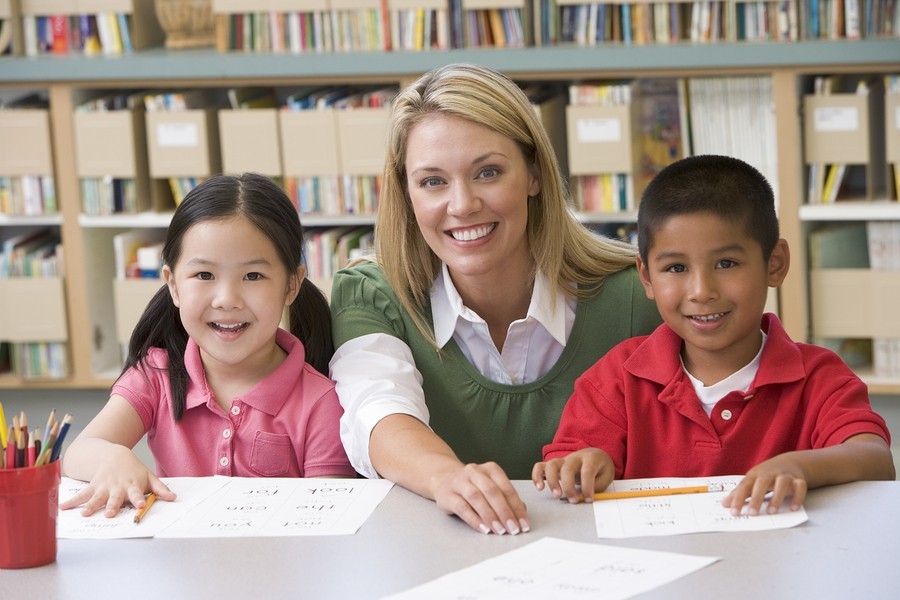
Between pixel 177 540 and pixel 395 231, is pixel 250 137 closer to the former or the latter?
pixel 395 231

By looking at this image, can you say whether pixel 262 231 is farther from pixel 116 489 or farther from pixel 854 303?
pixel 854 303

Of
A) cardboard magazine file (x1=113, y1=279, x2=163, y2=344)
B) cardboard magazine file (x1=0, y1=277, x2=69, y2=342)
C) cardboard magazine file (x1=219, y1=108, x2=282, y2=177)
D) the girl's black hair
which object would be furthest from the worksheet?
cardboard magazine file (x1=0, y1=277, x2=69, y2=342)

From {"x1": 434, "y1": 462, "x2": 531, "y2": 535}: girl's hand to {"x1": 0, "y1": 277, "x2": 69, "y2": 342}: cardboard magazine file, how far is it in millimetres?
2712

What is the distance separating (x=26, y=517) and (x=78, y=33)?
279 cm

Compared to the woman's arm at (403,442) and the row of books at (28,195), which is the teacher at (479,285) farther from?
the row of books at (28,195)

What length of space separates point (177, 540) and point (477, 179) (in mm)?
678

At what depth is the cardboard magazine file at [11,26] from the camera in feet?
12.0

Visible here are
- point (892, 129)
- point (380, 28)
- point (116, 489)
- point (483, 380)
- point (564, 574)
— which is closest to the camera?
point (564, 574)

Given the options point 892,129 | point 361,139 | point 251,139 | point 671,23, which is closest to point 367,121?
point 361,139

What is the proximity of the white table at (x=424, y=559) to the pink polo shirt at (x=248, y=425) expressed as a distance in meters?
0.36

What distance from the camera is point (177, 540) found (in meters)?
1.29

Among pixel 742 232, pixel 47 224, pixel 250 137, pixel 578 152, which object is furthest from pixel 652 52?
pixel 47 224

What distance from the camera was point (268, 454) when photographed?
A: 1664 mm

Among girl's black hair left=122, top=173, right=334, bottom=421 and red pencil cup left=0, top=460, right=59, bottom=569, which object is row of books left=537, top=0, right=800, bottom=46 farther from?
red pencil cup left=0, top=460, right=59, bottom=569
